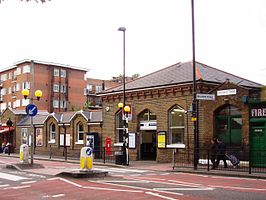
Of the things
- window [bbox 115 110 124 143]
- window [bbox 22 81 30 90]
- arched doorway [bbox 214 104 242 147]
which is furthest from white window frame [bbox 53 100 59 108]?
arched doorway [bbox 214 104 242 147]

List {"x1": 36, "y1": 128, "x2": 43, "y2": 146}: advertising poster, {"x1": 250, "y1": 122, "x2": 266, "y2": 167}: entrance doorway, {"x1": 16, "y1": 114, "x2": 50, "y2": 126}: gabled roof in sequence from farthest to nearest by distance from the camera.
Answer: {"x1": 16, "y1": 114, "x2": 50, "y2": 126}: gabled roof, {"x1": 36, "y1": 128, "x2": 43, "y2": 146}: advertising poster, {"x1": 250, "y1": 122, "x2": 266, "y2": 167}: entrance doorway

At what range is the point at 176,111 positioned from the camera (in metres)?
27.5

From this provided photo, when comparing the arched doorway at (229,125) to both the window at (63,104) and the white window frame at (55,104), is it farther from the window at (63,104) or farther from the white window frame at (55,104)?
the window at (63,104)

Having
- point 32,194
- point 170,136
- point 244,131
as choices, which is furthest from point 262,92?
point 32,194

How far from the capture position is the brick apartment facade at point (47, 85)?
74.4 metres

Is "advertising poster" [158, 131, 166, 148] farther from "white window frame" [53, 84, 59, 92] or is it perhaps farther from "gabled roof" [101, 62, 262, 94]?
"white window frame" [53, 84, 59, 92]

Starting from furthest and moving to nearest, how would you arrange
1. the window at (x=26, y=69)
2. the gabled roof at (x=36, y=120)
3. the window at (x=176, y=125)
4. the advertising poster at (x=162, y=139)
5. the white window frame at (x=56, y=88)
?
the white window frame at (x=56, y=88) → the window at (x=26, y=69) → the gabled roof at (x=36, y=120) → the advertising poster at (x=162, y=139) → the window at (x=176, y=125)

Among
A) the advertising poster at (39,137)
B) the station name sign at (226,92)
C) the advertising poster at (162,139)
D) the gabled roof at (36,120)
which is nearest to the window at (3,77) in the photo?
the gabled roof at (36,120)

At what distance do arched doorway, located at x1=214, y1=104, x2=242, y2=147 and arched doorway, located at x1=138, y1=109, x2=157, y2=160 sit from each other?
5.23 m

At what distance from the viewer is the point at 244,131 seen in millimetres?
22672

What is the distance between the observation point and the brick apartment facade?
74.4 meters

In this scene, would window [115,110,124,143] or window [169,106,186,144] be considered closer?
window [169,106,186,144]

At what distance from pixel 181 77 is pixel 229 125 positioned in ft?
17.4

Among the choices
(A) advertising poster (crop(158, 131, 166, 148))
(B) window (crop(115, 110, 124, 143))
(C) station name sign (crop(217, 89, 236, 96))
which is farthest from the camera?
(B) window (crop(115, 110, 124, 143))
